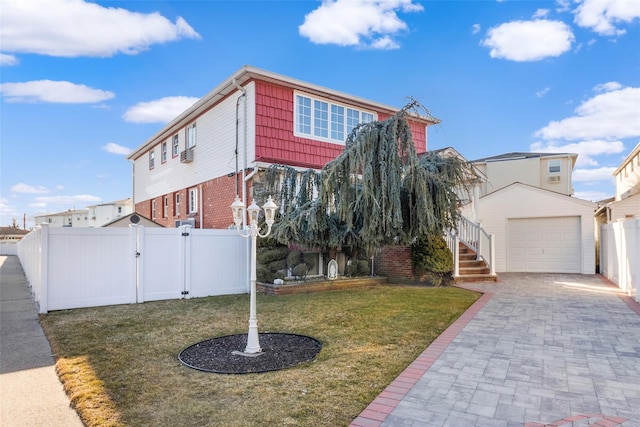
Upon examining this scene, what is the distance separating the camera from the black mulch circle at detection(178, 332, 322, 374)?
14.7ft

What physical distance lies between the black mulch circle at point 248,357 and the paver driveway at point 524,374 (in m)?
1.44

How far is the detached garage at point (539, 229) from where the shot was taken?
559 inches

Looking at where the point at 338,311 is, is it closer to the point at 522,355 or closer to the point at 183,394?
the point at 522,355

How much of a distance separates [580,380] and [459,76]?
41.9ft

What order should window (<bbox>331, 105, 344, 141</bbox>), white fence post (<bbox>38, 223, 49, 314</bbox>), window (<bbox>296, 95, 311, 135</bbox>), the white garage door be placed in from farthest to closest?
the white garage door
window (<bbox>331, 105, 344, 141</bbox>)
window (<bbox>296, 95, 311, 135</bbox>)
white fence post (<bbox>38, 223, 49, 314</bbox>)

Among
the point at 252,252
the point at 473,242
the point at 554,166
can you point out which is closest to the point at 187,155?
the point at 473,242

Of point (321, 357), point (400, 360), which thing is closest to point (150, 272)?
point (321, 357)

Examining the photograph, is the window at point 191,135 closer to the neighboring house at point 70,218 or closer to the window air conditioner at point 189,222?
the window air conditioner at point 189,222

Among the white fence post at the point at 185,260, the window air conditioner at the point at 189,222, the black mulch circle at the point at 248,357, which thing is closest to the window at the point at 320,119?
the white fence post at the point at 185,260

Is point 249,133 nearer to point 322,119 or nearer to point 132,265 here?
point 322,119

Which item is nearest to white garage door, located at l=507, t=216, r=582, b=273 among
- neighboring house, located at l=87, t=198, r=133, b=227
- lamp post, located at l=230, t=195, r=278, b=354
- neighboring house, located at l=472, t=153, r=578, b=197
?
neighboring house, located at l=472, t=153, r=578, b=197

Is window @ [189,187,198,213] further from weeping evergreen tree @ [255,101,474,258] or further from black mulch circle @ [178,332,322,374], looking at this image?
black mulch circle @ [178,332,322,374]

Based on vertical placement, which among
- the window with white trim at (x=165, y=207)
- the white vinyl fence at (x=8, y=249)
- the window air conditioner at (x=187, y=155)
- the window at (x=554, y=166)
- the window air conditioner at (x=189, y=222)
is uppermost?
the window at (x=554, y=166)

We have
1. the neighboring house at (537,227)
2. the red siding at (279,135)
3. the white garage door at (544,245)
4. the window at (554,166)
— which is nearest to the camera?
the red siding at (279,135)
